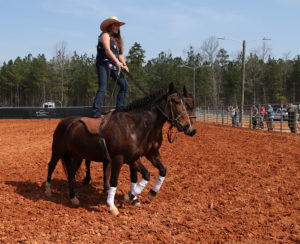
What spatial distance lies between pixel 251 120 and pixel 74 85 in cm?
6318

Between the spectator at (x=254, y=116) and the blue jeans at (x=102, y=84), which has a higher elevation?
the blue jeans at (x=102, y=84)

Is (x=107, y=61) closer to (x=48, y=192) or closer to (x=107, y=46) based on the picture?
(x=107, y=46)

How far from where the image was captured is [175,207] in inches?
200

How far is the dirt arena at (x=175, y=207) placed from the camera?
3873 mm

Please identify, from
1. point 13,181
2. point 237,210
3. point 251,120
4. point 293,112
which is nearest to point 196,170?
point 237,210

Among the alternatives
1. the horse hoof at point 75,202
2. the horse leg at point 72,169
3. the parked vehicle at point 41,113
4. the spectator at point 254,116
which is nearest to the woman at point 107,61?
the horse leg at point 72,169

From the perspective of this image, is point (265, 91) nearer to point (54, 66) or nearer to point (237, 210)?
point (54, 66)

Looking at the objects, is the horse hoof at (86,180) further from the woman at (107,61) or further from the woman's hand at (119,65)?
the woman's hand at (119,65)

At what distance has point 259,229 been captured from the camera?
4.06 m

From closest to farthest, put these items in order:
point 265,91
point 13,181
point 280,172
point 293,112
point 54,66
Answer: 1. point 13,181
2. point 280,172
3. point 293,112
4. point 54,66
5. point 265,91

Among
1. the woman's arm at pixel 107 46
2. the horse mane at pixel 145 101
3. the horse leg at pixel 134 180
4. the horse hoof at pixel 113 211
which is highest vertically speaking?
the woman's arm at pixel 107 46

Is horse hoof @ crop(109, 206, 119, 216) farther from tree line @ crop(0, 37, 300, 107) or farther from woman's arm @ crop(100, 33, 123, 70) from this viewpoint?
tree line @ crop(0, 37, 300, 107)

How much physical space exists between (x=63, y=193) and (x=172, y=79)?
55290 millimetres

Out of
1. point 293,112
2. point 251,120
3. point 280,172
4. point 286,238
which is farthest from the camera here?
point 251,120
